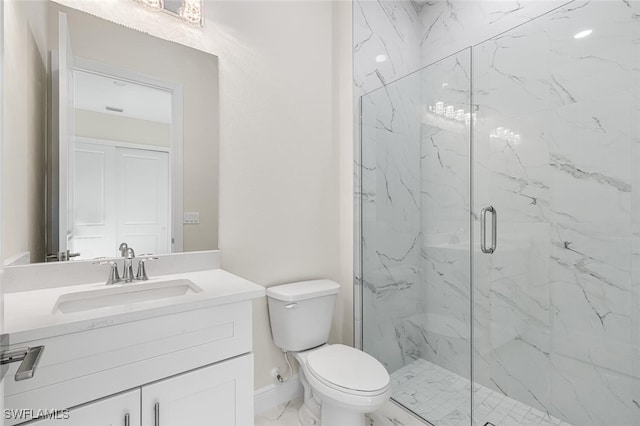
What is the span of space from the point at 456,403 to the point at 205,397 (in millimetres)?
1384

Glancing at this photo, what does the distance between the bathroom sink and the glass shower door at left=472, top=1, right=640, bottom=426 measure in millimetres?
1528

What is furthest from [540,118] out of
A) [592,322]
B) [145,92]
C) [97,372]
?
[97,372]

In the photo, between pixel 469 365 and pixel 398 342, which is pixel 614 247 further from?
pixel 398 342

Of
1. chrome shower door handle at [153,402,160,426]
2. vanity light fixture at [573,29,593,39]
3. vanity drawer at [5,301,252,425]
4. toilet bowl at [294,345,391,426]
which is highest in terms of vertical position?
vanity light fixture at [573,29,593,39]

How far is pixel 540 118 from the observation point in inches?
67.6

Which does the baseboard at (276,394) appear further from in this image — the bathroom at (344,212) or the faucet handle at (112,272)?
the faucet handle at (112,272)

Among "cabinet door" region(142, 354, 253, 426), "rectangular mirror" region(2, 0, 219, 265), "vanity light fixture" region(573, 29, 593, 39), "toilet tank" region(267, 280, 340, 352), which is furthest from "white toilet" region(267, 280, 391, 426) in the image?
"vanity light fixture" region(573, 29, 593, 39)

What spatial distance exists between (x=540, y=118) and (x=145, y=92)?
76.8 inches

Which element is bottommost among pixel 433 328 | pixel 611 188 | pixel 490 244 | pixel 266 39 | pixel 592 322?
pixel 433 328

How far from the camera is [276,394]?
6.24ft

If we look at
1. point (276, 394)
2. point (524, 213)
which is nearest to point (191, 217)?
point (276, 394)

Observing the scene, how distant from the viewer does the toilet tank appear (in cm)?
175

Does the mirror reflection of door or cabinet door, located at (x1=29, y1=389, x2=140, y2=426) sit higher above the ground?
the mirror reflection of door

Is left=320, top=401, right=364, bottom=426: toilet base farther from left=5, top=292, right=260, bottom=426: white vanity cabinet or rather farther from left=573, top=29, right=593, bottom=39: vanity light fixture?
left=573, top=29, right=593, bottom=39: vanity light fixture
